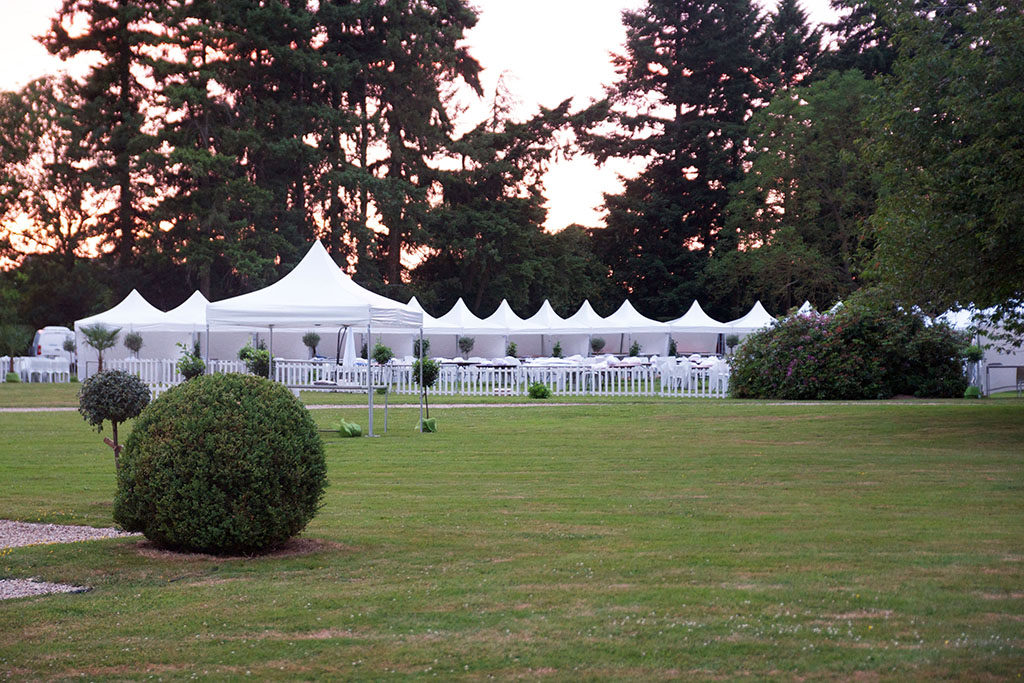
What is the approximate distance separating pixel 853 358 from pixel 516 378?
861 centimetres

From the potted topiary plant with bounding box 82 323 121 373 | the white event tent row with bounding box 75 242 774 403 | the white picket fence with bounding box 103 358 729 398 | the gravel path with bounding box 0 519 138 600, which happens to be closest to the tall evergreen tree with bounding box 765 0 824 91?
the white event tent row with bounding box 75 242 774 403

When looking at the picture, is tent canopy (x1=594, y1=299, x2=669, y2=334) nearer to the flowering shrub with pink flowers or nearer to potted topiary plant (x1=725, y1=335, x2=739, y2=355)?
potted topiary plant (x1=725, y1=335, x2=739, y2=355)

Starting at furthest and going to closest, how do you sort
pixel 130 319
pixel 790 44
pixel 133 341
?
pixel 790 44 → pixel 133 341 → pixel 130 319

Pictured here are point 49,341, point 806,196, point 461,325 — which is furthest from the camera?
point 806,196

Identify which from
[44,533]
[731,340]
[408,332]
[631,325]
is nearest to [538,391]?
[631,325]

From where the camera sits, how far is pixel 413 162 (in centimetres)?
5472

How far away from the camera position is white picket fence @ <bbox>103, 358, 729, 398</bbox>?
1127 inches

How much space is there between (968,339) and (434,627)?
2384 cm

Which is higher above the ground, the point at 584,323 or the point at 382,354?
the point at 584,323

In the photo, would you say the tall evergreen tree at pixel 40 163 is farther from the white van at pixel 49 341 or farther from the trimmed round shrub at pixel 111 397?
the trimmed round shrub at pixel 111 397

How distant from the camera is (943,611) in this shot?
18.9 ft

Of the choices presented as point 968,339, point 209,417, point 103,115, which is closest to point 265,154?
point 103,115

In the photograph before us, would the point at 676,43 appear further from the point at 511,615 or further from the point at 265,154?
the point at 511,615

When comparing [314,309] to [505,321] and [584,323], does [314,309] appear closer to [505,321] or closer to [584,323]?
[505,321]
